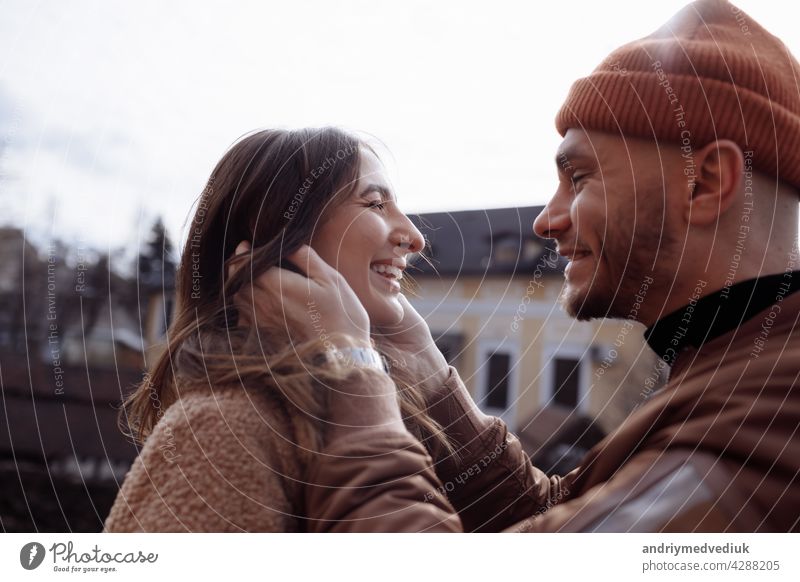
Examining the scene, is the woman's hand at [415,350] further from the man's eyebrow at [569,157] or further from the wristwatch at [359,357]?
the man's eyebrow at [569,157]

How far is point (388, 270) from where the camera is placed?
0.70 meters

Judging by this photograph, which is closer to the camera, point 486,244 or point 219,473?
point 219,473

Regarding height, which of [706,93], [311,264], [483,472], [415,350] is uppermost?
[706,93]

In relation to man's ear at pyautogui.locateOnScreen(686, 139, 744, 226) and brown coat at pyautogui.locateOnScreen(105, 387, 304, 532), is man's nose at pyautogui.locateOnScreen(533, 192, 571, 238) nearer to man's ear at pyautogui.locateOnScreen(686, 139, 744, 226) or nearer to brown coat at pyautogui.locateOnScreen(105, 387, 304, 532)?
man's ear at pyautogui.locateOnScreen(686, 139, 744, 226)

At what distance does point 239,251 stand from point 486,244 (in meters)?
0.28

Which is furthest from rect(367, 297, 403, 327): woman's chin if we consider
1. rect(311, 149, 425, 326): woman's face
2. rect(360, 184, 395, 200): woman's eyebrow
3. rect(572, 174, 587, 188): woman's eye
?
rect(572, 174, 587, 188): woman's eye

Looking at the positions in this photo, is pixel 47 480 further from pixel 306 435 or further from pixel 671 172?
pixel 671 172

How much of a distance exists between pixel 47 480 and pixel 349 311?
484 mm

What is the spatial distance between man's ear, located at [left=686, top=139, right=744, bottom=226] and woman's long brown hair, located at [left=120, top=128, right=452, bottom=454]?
322 mm

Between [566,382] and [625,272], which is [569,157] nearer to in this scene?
[625,272]

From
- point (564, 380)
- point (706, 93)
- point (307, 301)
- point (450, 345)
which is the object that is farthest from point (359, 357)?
point (706, 93)

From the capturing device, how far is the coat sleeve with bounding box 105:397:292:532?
0.59 m

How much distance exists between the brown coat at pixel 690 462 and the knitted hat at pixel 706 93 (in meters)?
0.16

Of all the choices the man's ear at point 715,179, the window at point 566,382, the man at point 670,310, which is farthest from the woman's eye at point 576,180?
the window at point 566,382
